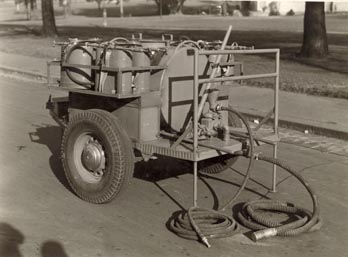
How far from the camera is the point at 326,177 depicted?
6.91 meters

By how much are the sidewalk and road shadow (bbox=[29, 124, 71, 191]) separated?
10.6ft

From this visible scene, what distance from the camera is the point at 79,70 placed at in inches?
235

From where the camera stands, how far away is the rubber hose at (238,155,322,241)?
4938 millimetres

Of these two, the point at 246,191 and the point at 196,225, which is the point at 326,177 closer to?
the point at 246,191

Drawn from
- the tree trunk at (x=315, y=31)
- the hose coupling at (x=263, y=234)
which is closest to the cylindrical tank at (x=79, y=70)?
the hose coupling at (x=263, y=234)

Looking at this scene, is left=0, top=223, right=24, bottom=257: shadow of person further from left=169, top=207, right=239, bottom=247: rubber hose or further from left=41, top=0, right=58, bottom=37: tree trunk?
left=41, top=0, right=58, bottom=37: tree trunk

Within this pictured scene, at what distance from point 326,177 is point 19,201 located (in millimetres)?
3395

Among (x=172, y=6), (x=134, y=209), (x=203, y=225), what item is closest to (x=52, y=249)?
(x=134, y=209)

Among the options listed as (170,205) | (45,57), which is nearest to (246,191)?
(170,205)

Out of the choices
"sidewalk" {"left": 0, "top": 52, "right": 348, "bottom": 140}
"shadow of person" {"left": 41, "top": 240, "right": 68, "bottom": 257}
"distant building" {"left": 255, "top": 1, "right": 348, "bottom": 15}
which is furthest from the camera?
"distant building" {"left": 255, "top": 1, "right": 348, "bottom": 15}

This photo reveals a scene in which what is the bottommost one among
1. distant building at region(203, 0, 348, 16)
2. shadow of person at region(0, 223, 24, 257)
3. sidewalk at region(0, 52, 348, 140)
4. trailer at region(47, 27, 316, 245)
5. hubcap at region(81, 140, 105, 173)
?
shadow of person at region(0, 223, 24, 257)

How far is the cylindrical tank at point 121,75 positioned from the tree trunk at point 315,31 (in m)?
11.7

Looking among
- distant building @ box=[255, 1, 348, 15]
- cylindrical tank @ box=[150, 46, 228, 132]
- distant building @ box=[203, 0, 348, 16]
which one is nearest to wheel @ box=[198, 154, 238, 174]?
cylindrical tank @ box=[150, 46, 228, 132]

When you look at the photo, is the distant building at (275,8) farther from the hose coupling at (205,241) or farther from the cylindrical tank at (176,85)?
the hose coupling at (205,241)
